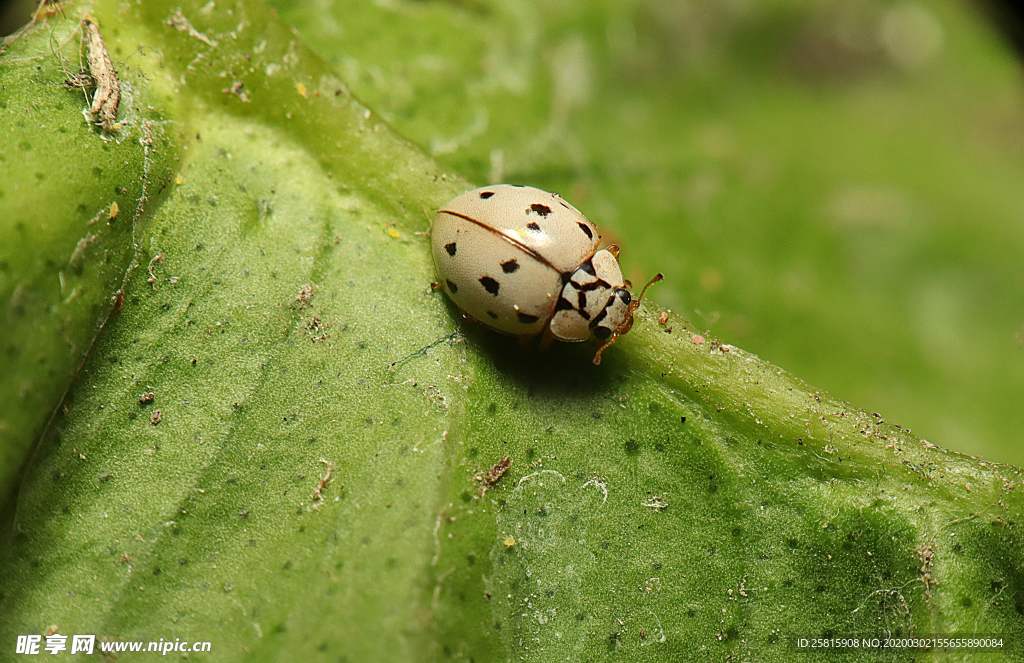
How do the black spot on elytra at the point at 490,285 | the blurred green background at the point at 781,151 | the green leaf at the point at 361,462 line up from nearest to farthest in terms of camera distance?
the green leaf at the point at 361,462
the black spot on elytra at the point at 490,285
the blurred green background at the point at 781,151

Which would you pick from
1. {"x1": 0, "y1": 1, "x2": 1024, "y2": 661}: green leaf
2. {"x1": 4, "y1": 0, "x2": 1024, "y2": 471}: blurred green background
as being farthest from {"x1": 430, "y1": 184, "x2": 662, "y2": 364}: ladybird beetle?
{"x1": 4, "y1": 0, "x2": 1024, "y2": 471}: blurred green background

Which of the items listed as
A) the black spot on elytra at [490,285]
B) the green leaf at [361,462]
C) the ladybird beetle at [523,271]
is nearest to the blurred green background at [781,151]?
the ladybird beetle at [523,271]

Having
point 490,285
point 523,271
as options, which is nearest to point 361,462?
point 490,285

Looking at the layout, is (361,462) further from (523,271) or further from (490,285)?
(523,271)

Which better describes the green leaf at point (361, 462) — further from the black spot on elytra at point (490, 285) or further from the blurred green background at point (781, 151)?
the blurred green background at point (781, 151)

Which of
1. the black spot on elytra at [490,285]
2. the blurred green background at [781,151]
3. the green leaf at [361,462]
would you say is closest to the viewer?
the green leaf at [361,462]

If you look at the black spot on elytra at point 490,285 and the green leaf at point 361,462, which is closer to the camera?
the green leaf at point 361,462
